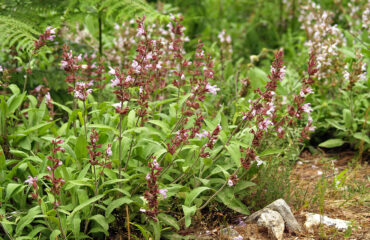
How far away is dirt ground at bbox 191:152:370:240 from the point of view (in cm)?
267

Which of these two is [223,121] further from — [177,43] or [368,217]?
[368,217]

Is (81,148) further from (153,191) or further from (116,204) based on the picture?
(153,191)

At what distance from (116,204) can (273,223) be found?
94cm

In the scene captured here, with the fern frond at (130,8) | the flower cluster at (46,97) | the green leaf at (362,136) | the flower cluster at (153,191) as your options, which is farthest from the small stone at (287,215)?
the fern frond at (130,8)

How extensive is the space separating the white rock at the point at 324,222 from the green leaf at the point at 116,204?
3.70ft

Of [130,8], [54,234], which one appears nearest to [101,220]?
[54,234]

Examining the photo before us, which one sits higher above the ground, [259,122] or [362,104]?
[259,122]

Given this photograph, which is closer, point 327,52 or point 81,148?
point 81,148

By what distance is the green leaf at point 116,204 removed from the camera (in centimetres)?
252

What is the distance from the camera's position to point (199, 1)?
770cm

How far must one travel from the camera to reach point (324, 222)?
2760 millimetres

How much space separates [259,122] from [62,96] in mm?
2262

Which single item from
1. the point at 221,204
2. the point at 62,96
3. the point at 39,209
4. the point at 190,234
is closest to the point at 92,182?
the point at 39,209

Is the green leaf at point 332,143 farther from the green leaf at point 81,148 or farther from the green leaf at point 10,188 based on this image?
the green leaf at point 10,188
